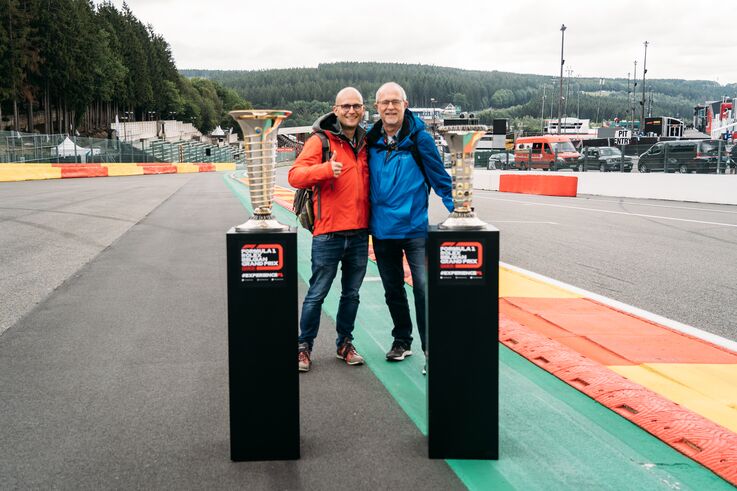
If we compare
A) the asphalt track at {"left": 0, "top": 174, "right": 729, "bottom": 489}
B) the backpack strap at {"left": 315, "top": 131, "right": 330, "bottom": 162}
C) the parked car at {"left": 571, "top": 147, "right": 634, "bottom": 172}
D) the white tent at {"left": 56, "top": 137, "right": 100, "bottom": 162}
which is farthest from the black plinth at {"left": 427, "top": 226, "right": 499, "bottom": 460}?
the white tent at {"left": 56, "top": 137, "right": 100, "bottom": 162}

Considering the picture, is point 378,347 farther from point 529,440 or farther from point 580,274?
point 580,274

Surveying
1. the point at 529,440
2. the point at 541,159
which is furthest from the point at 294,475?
the point at 541,159

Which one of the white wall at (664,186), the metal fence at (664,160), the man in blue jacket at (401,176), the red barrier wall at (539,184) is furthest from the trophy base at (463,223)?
the red barrier wall at (539,184)

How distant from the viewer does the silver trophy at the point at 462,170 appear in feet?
10.7

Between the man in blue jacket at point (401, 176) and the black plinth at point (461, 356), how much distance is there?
952mm

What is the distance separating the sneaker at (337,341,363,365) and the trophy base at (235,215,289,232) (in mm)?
1713

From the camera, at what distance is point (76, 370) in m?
4.72

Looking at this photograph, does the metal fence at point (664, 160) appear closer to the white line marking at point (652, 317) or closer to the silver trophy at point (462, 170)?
the white line marking at point (652, 317)

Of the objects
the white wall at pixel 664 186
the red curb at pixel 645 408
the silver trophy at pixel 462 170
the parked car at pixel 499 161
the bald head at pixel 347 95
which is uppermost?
the bald head at pixel 347 95

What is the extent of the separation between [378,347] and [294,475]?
2132 mm

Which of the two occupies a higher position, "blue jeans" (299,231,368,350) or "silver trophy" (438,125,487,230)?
"silver trophy" (438,125,487,230)

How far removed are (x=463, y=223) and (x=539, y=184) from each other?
23960mm

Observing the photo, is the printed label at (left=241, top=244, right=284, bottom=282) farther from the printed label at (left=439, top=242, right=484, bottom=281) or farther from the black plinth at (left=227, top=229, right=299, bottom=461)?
the printed label at (left=439, top=242, right=484, bottom=281)

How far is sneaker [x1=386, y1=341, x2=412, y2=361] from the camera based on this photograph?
15.8ft
